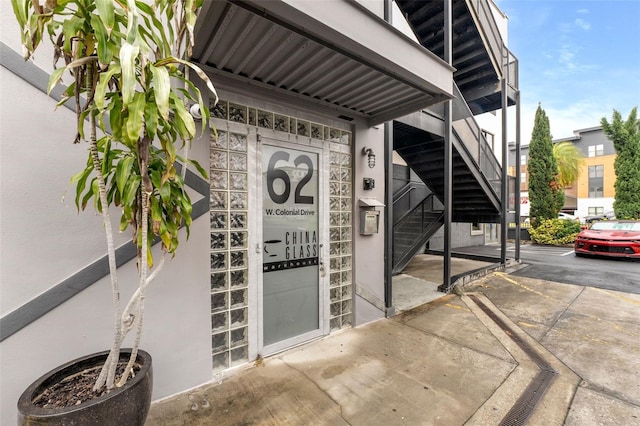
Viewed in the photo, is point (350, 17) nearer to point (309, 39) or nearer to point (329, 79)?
point (309, 39)

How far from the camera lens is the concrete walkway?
2.21m

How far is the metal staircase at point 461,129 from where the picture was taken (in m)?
5.52

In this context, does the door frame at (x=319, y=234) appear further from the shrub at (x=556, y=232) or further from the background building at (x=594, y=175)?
the background building at (x=594, y=175)

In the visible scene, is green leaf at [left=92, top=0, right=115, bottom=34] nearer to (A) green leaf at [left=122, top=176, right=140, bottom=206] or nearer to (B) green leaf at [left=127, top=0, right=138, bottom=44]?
(B) green leaf at [left=127, top=0, right=138, bottom=44]

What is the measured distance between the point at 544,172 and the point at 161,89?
16588 mm

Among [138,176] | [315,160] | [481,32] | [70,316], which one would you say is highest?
[481,32]

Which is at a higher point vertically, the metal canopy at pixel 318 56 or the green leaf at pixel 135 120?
the metal canopy at pixel 318 56

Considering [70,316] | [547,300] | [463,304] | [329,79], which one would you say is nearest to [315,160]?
[329,79]

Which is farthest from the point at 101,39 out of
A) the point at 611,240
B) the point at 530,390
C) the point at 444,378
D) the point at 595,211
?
the point at 595,211

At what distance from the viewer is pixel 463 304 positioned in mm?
4883

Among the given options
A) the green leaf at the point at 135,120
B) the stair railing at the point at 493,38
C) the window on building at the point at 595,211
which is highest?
the stair railing at the point at 493,38

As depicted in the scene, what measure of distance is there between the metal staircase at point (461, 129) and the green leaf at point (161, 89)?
415cm

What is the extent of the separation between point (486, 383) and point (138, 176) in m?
3.46

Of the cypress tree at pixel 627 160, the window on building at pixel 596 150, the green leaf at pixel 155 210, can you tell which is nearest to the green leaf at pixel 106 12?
the green leaf at pixel 155 210
